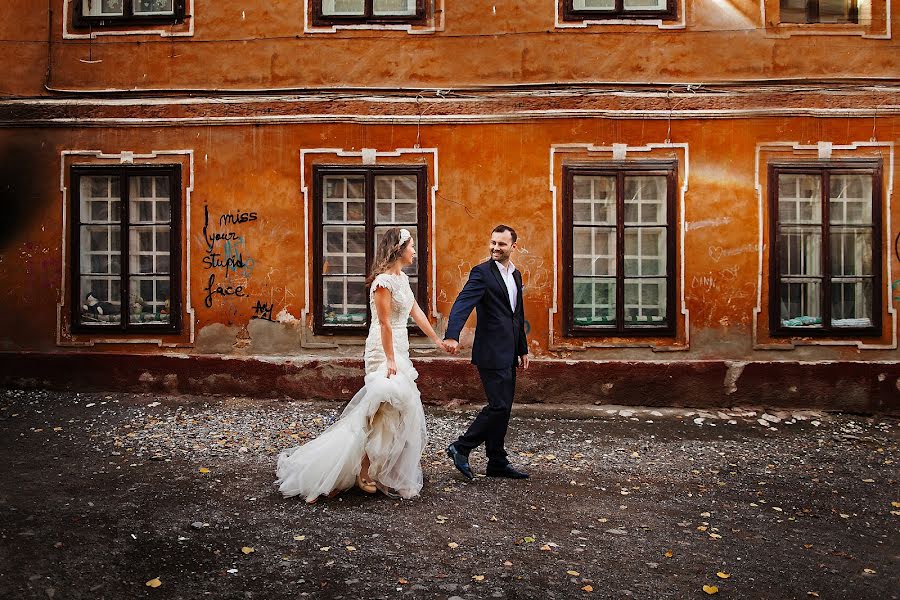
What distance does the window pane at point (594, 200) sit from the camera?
10055mm

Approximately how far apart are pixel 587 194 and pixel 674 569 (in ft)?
19.5

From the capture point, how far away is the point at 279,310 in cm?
1005

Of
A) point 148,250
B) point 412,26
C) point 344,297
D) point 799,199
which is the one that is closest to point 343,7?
point 412,26

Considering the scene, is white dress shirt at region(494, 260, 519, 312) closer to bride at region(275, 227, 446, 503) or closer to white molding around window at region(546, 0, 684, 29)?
bride at region(275, 227, 446, 503)

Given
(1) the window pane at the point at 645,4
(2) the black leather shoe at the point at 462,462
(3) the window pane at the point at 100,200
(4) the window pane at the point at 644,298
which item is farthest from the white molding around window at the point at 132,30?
(2) the black leather shoe at the point at 462,462

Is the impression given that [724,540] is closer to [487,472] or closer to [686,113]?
[487,472]

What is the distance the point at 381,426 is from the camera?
6.07 m

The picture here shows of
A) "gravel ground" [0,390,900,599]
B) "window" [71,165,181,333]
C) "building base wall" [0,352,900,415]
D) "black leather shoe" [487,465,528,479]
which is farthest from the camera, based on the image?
"window" [71,165,181,333]

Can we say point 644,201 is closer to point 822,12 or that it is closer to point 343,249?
point 822,12

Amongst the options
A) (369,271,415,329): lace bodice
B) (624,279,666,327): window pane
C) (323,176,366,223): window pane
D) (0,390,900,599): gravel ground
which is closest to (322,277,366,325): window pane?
(323,176,366,223): window pane

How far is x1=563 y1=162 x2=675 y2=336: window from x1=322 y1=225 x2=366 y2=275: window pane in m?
2.43

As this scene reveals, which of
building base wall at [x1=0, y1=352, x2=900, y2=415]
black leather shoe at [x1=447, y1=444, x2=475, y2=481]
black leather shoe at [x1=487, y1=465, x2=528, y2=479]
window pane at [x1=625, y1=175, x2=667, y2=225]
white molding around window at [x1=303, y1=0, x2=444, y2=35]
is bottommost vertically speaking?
black leather shoe at [x1=487, y1=465, x2=528, y2=479]

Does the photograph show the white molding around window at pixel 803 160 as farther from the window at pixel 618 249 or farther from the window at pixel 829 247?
the window at pixel 618 249

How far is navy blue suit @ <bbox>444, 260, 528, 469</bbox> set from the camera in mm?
6465
